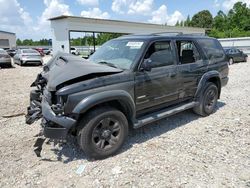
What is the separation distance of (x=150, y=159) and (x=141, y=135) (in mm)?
960

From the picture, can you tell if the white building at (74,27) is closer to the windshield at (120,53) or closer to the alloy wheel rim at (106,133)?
the windshield at (120,53)

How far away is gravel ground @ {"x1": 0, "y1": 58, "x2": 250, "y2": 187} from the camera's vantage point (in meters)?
3.27

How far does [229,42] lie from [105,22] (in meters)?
21.8

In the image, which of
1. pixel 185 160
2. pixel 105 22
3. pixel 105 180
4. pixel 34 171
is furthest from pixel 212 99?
Answer: pixel 105 22

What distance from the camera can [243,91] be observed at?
27.9ft

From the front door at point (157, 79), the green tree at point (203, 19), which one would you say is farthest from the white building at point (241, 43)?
the green tree at point (203, 19)

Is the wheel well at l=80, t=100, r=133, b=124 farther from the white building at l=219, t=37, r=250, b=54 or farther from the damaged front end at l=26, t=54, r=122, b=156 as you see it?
the white building at l=219, t=37, r=250, b=54

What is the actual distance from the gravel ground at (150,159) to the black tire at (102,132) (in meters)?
0.19

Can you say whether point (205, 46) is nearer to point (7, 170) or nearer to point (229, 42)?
point (7, 170)

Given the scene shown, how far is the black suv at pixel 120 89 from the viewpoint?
3.43m

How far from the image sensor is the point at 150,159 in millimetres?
3801

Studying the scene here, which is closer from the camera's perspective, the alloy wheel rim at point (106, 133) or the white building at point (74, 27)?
the alloy wheel rim at point (106, 133)

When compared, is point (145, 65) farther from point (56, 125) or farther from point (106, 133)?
point (56, 125)

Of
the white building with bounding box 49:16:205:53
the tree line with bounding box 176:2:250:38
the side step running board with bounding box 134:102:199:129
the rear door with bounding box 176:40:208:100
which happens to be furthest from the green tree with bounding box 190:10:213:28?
the side step running board with bounding box 134:102:199:129
